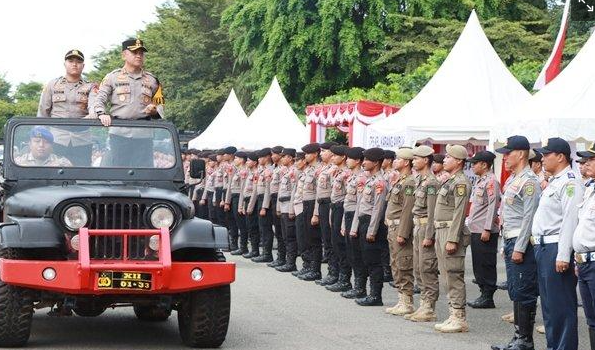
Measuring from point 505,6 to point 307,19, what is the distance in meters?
6.66

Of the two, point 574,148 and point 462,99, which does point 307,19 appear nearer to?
point 462,99

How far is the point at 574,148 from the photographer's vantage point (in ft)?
60.3

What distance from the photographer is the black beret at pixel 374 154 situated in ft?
49.6

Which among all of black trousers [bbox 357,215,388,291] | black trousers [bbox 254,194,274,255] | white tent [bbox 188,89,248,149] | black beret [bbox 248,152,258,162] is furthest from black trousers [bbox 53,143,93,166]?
white tent [bbox 188,89,248,149]

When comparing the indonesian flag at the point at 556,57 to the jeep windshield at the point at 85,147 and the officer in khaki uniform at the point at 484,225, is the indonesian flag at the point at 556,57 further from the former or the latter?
the jeep windshield at the point at 85,147

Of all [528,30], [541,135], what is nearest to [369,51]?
[528,30]

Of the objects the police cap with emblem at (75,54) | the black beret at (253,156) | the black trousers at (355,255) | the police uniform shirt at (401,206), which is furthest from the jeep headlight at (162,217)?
the black beret at (253,156)

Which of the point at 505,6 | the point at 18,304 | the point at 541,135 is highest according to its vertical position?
the point at 505,6

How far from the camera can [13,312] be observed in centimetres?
1047

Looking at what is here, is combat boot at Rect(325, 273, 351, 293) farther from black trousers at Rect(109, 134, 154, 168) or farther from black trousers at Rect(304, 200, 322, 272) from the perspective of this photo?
black trousers at Rect(109, 134, 154, 168)

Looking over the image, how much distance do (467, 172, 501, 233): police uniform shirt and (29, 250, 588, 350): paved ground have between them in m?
1.02

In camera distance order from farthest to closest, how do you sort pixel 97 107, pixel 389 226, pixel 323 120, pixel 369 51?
pixel 369 51
pixel 323 120
pixel 389 226
pixel 97 107

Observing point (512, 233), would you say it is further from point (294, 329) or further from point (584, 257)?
point (294, 329)

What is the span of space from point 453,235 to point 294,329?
72.5 inches
